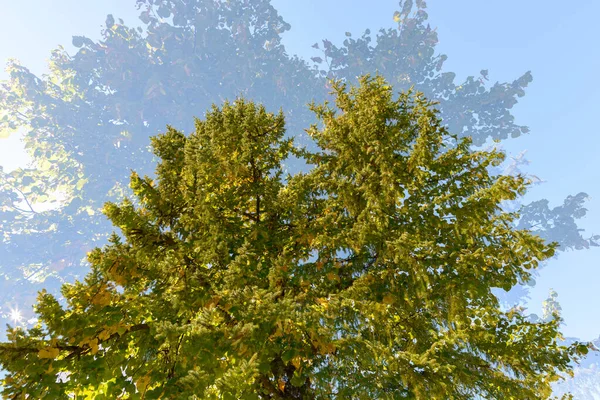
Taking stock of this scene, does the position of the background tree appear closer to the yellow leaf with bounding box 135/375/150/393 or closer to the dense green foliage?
the dense green foliage

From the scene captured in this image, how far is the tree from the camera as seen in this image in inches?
137

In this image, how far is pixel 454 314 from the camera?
397 centimetres

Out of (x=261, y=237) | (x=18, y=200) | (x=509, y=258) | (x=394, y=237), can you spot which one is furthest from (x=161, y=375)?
(x=18, y=200)

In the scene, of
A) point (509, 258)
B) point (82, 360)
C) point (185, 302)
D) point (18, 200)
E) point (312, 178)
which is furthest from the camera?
point (18, 200)

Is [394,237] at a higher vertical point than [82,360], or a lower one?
higher

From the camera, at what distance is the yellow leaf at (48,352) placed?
3.25m

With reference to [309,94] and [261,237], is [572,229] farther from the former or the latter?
[261,237]

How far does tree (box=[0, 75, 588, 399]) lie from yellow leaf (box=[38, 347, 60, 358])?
20 millimetres

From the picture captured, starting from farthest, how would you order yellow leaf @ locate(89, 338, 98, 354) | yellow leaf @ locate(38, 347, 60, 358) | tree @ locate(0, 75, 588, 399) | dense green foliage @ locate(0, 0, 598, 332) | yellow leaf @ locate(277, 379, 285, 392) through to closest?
dense green foliage @ locate(0, 0, 598, 332) → yellow leaf @ locate(277, 379, 285, 392) → yellow leaf @ locate(89, 338, 98, 354) → tree @ locate(0, 75, 588, 399) → yellow leaf @ locate(38, 347, 60, 358)

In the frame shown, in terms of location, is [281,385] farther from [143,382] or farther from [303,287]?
[143,382]

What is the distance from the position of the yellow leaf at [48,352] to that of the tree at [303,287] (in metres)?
0.02

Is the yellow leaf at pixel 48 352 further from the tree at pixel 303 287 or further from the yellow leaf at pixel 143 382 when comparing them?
the yellow leaf at pixel 143 382

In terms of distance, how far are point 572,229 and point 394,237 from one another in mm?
81328

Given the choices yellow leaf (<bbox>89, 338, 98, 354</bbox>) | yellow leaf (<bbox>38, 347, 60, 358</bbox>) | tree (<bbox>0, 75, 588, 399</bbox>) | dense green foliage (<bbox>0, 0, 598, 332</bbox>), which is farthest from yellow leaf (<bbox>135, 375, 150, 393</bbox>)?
dense green foliage (<bbox>0, 0, 598, 332</bbox>)
